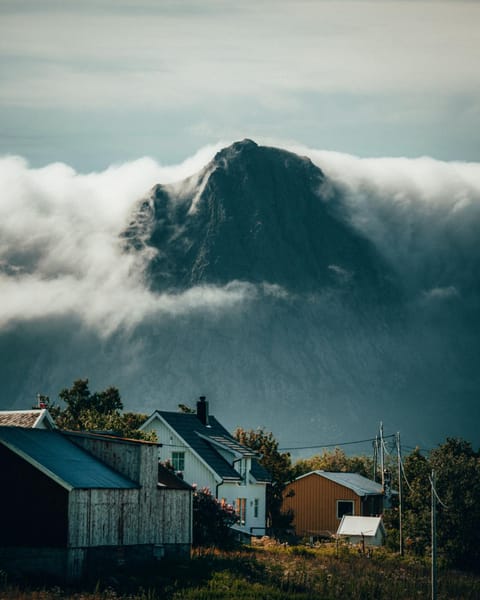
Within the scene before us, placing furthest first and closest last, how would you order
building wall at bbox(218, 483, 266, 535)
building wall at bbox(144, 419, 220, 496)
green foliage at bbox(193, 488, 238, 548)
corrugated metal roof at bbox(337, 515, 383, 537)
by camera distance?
corrugated metal roof at bbox(337, 515, 383, 537), building wall at bbox(218, 483, 266, 535), building wall at bbox(144, 419, 220, 496), green foliage at bbox(193, 488, 238, 548)

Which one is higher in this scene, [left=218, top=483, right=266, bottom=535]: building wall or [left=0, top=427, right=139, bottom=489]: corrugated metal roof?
[left=0, top=427, right=139, bottom=489]: corrugated metal roof

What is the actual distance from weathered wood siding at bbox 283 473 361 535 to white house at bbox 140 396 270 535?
1165cm

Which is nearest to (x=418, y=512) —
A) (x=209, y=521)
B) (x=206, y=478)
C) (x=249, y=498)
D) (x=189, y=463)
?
(x=249, y=498)

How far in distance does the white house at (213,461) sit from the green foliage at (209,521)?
11.1 m

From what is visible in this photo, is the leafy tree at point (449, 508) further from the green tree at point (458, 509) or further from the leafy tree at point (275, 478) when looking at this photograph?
the leafy tree at point (275, 478)

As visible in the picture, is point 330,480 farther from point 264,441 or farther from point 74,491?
point 74,491

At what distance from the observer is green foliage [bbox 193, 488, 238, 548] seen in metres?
62.4

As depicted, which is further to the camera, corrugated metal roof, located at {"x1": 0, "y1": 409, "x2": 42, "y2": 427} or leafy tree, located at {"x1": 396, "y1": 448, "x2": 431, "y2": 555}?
A: leafy tree, located at {"x1": 396, "y1": 448, "x2": 431, "y2": 555}

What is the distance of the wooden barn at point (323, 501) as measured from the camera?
305 ft

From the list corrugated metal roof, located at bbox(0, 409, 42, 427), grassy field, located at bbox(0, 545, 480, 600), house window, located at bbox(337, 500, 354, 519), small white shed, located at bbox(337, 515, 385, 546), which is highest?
corrugated metal roof, located at bbox(0, 409, 42, 427)

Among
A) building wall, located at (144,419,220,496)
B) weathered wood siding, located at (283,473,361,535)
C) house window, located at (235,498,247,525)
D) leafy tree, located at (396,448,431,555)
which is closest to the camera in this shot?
building wall, located at (144,419,220,496)

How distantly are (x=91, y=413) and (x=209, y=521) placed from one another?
1647 inches

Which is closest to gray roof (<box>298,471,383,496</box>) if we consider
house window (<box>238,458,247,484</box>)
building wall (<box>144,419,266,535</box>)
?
building wall (<box>144,419,266,535</box>)

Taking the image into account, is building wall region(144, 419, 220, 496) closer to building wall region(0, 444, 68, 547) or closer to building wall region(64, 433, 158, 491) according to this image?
building wall region(64, 433, 158, 491)
